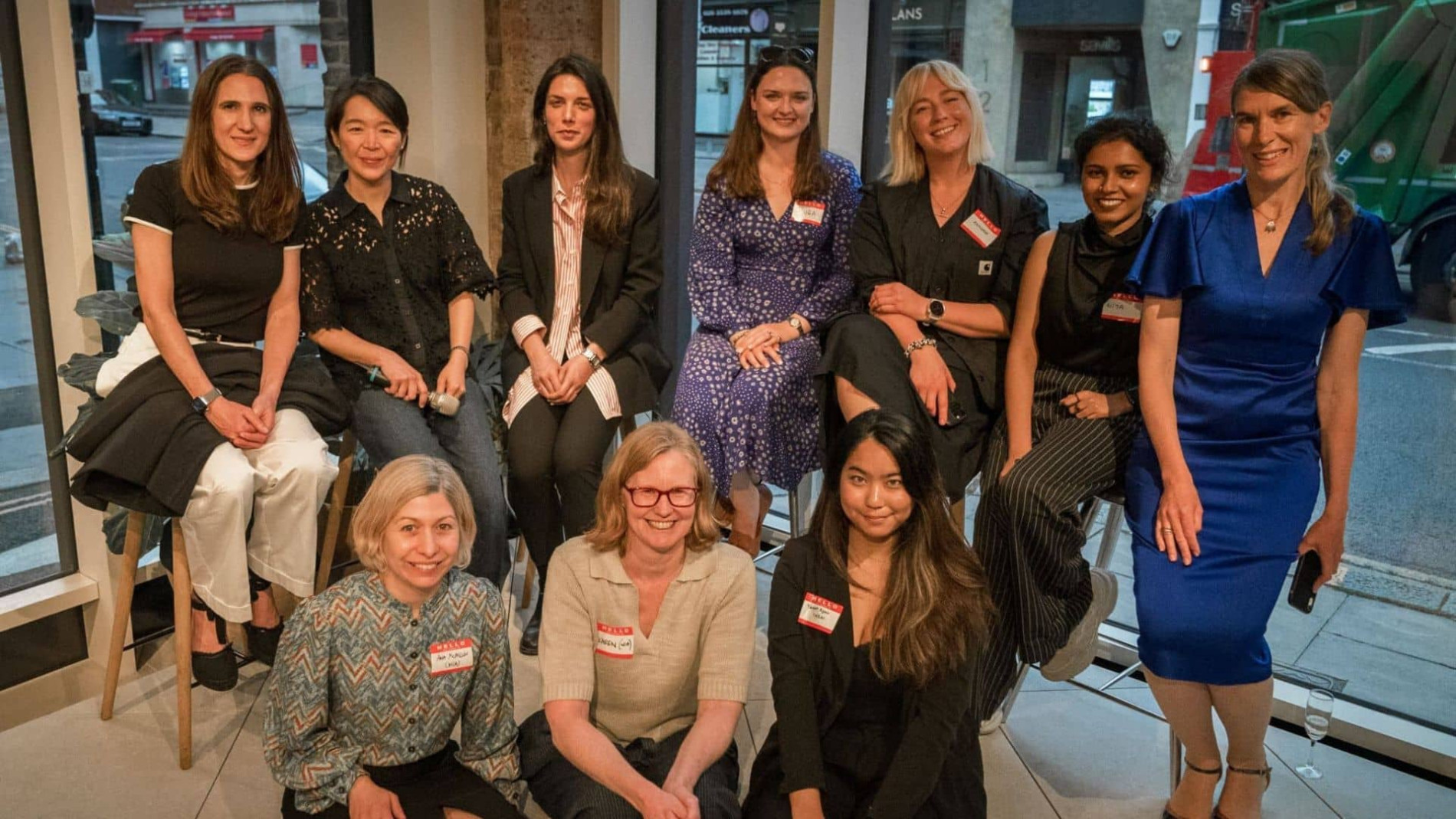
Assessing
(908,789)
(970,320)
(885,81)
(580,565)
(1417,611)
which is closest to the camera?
(908,789)

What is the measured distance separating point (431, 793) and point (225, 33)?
2.25 m

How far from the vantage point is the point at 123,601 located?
2783 mm

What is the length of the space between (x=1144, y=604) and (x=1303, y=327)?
0.64 metres

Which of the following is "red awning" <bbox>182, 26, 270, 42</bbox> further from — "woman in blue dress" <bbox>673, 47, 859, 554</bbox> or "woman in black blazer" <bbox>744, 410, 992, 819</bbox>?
"woman in black blazer" <bbox>744, 410, 992, 819</bbox>

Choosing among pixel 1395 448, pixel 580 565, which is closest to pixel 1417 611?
pixel 1395 448

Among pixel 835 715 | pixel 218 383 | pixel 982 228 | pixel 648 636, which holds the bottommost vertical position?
pixel 835 715

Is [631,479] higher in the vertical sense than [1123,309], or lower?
lower

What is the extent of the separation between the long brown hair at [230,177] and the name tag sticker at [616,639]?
128 cm

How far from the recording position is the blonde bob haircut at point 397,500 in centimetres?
214

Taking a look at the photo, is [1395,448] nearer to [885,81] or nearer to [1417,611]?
[1417,611]

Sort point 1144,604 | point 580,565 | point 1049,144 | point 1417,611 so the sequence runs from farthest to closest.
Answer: point 1049,144, point 1417,611, point 1144,604, point 580,565

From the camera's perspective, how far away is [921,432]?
7.17 feet

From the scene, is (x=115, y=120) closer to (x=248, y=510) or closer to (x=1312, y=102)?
(x=248, y=510)

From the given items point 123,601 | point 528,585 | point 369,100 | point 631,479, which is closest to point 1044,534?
point 631,479
